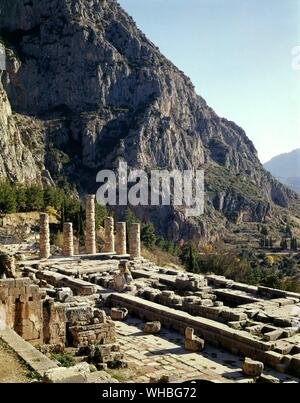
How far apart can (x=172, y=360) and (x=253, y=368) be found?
235 centimetres

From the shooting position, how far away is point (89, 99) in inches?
4535

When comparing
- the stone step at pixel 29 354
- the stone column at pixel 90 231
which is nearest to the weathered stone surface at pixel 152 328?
the stone step at pixel 29 354

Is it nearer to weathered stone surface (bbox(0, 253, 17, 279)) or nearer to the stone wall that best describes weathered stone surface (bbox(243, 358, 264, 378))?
the stone wall

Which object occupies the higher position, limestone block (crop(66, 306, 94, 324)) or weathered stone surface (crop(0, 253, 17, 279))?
weathered stone surface (crop(0, 253, 17, 279))

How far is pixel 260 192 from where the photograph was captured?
148 meters

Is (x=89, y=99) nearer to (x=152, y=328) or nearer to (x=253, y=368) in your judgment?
(x=152, y=328)

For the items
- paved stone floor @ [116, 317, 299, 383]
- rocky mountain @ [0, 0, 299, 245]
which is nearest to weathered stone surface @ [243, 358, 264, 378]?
paved stone floor @ [116, 317, 299, 383]

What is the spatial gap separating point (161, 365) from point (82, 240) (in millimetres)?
36177

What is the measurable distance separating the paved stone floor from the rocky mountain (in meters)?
82.6

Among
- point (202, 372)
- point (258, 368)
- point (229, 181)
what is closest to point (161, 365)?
point (202, 372)

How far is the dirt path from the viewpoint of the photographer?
27.9 ft

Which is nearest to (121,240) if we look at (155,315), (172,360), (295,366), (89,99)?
(155,315)
